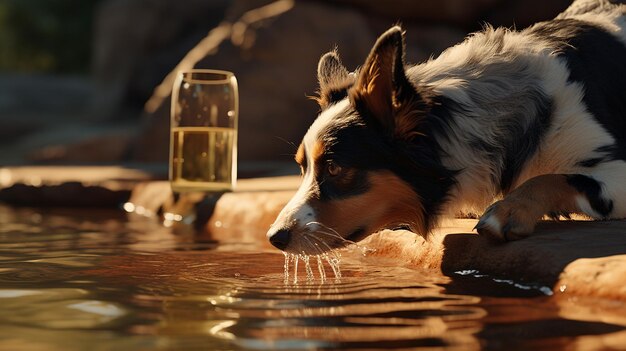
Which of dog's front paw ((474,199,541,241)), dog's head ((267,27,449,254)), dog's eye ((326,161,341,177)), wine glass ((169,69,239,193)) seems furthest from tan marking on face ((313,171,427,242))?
wine glass ((169,69,239,193))

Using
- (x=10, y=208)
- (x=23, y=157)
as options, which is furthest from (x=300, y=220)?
(x=23, y=157)

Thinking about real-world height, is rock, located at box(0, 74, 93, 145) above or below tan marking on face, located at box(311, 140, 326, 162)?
below

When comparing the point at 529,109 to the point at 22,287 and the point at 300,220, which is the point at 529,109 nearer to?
the point at 300,220

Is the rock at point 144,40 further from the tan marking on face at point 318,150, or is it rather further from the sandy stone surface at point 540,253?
the tan marking on face at point 318,150

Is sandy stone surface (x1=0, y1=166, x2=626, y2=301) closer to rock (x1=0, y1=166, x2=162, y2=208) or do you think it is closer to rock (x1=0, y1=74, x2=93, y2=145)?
Result: rock (x1=0, y1=166, x2=162, y2=208)

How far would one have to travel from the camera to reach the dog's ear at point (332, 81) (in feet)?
14.6

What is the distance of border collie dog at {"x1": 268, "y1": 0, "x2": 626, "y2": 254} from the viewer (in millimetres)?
4000

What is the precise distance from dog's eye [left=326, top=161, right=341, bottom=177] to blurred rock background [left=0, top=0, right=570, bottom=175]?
2899 mm

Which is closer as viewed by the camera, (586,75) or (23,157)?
(586,75)

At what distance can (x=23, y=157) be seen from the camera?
1460 cm

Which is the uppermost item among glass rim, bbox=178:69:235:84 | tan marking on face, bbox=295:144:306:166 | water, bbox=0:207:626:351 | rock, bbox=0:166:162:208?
glass rim, bbox=178:69:235:84

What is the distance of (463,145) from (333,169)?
0.52 metres

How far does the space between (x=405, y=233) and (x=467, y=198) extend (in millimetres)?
519

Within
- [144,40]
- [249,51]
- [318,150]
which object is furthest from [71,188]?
[144,40]
